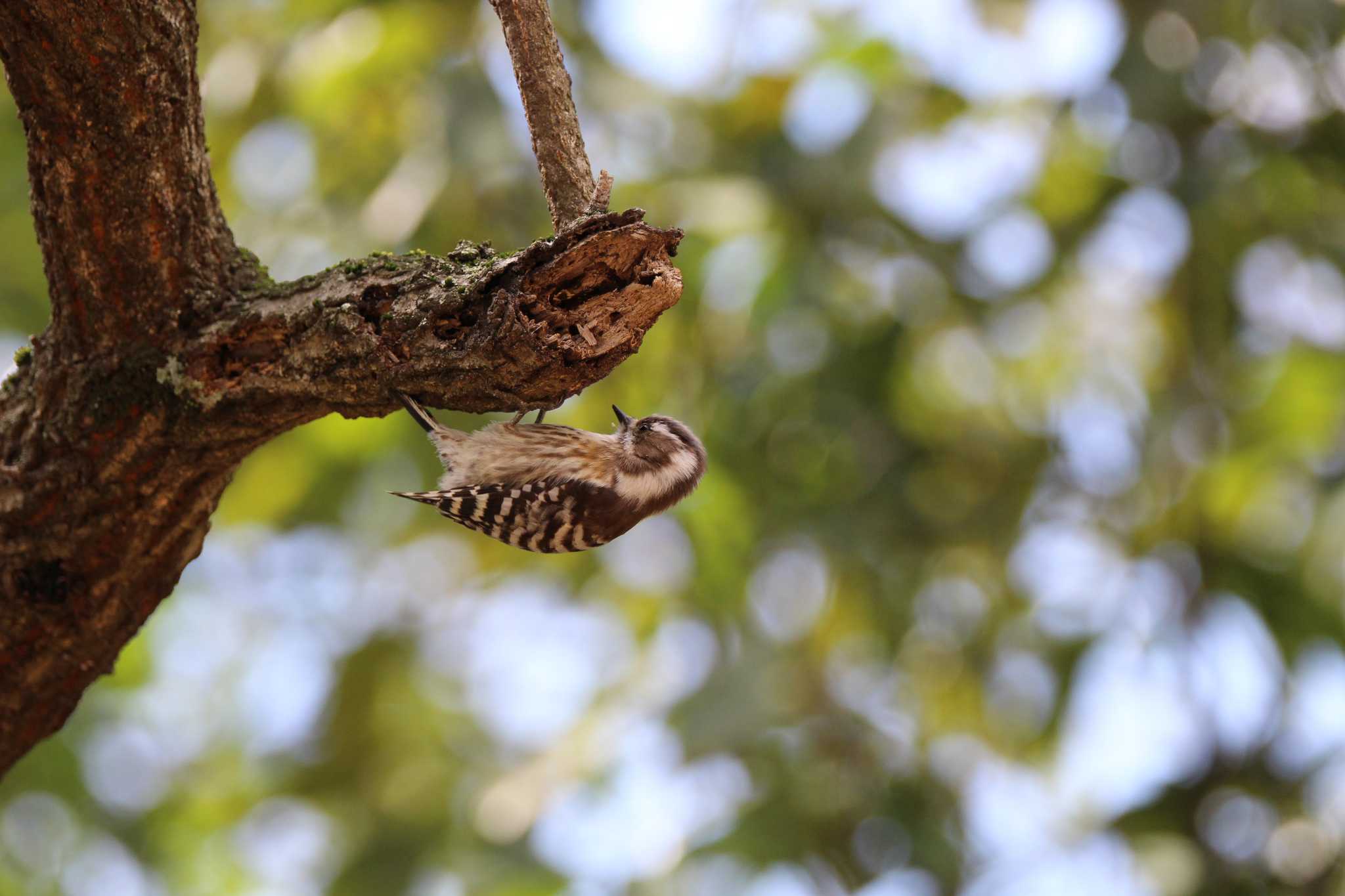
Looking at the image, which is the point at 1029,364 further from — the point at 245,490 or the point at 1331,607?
the point at 245,490

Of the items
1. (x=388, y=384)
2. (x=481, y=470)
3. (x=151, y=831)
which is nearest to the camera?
(x=388, y=384)

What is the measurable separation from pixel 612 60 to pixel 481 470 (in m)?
5.04

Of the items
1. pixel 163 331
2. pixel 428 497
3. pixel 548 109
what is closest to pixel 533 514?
pixel 428 497

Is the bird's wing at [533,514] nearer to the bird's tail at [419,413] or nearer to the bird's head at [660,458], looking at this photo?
the bird's tail at [419,413]

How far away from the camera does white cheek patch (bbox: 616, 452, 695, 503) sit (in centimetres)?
476

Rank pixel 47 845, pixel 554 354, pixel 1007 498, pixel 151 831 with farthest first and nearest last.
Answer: pixel 151 831, pixel 47 845, pixel 1007 498, pixel 554 354

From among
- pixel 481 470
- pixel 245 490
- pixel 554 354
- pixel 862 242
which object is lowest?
Answer: pixel 554 354

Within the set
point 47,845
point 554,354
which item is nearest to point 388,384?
point 554,354

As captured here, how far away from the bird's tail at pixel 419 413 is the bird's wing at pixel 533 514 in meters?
0.23

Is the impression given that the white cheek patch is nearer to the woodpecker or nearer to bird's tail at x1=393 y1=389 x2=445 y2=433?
the woodpecker

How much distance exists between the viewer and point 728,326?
841 cm

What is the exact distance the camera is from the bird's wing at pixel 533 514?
4293 millimetres

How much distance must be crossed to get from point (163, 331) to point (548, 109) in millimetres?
1260

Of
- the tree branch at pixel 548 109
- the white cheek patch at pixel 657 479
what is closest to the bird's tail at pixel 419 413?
the tree branch at pixel 548 109
